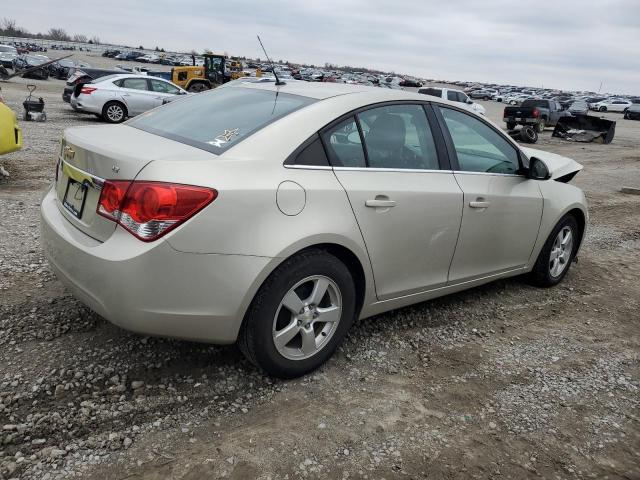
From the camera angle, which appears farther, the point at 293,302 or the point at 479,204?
the point at 479,204

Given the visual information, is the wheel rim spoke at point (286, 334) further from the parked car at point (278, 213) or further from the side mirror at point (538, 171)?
the side mirror at point (538, 171)

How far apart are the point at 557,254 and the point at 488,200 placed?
55.7 inches

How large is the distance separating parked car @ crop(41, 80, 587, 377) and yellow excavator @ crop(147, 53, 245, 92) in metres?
24.8

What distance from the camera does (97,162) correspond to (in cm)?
273

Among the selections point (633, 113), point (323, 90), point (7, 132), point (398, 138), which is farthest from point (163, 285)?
point (633, 113)

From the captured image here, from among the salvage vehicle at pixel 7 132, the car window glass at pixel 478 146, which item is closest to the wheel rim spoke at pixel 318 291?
the car window glass at pixel 478 146

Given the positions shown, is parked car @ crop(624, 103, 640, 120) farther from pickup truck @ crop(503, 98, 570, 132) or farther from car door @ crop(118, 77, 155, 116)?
car door @ crop(118, 77, 155, 116)

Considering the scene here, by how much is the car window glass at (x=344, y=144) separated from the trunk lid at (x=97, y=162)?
682 mm

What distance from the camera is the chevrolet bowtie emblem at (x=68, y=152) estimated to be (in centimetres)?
300

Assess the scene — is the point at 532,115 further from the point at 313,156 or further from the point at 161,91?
the point at 313,156

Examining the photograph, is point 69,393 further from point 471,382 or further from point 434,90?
point 434,90

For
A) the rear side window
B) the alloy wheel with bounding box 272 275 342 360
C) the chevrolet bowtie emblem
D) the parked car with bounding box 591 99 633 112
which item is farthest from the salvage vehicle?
the parked car with bounding box 591 99 633 112

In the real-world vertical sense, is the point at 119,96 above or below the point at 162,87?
below

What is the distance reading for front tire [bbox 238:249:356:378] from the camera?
276 cm
